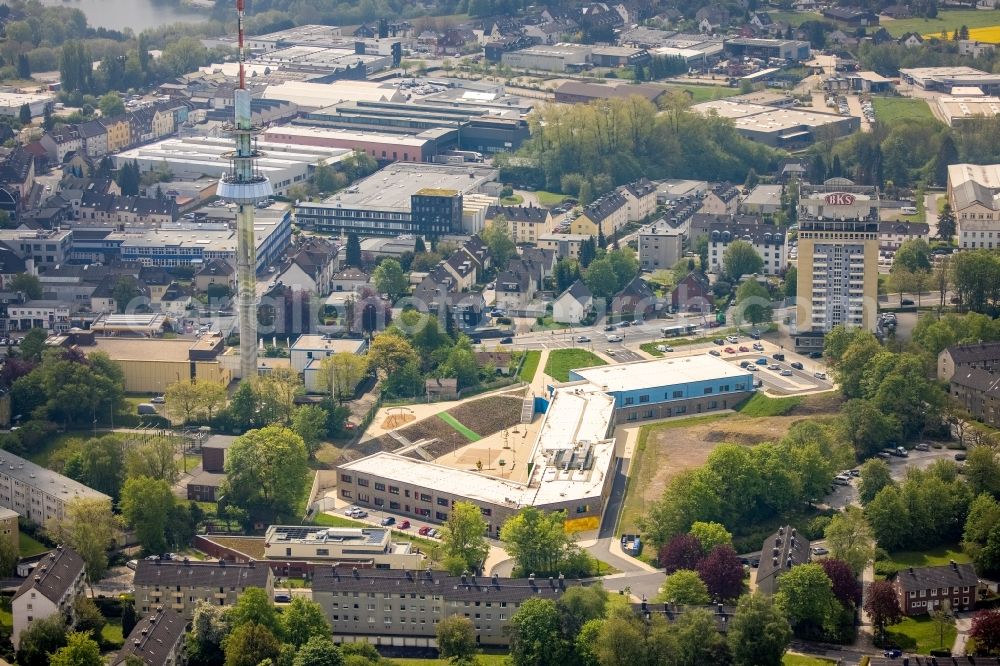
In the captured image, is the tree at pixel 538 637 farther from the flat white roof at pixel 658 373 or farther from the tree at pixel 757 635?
the flat white roof at pixel 658 373

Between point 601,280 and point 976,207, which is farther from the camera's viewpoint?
point 976,207

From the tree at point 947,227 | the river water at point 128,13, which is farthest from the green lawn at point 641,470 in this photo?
the river water at point 128,13

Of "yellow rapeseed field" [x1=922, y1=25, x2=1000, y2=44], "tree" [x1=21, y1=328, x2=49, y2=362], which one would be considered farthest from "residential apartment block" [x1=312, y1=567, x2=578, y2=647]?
"yellow rapeseed field" [x1=922, y1=25, x2=1000, y2=44]

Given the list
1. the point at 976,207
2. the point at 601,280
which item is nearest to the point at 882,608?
the point at 601,280

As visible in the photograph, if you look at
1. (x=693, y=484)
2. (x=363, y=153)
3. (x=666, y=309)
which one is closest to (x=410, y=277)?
(x=666, y=309)

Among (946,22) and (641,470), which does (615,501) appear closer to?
(641,470)

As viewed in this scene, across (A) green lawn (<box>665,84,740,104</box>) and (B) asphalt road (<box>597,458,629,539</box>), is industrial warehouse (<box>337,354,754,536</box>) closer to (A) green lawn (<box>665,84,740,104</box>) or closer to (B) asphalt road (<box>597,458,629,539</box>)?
(B) asphalt road (<box>597,458,629,539</box>)
